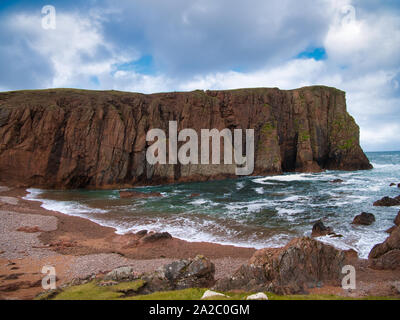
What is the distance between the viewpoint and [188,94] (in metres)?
64.5

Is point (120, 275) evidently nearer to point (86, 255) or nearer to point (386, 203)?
point (86, 255)

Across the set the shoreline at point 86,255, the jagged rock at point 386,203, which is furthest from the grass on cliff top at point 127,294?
the jagged rock at point 386,203

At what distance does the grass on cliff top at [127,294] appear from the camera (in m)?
8.39

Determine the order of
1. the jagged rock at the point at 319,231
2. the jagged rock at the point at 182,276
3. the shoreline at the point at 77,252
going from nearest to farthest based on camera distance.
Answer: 1. the jagged rock at the point at 182,276
2. the shoreline at the point at 77,252
3. the jagged rock at the point at 319,231

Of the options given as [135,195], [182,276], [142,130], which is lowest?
[135,195]

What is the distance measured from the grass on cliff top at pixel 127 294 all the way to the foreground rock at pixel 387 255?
5.79m

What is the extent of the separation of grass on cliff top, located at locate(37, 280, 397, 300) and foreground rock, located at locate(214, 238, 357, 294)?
1144mm

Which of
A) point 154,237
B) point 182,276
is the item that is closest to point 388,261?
point 182,276

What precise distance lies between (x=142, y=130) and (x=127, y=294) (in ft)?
157

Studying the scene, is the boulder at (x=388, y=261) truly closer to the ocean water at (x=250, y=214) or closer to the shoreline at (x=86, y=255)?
the shoreline at (x=86, y=255)

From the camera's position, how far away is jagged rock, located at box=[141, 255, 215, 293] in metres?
10.6

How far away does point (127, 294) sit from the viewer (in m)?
9.50

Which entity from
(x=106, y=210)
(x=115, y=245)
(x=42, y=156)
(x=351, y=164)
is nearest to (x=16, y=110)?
(x=42, y=156)
